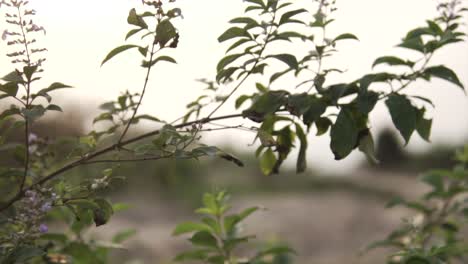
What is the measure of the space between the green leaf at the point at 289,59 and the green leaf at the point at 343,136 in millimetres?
132

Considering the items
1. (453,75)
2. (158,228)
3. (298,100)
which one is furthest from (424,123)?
(158,228)

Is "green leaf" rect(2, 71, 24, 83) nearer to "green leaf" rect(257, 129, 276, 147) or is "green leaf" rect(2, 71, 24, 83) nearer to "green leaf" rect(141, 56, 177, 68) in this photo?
"green leaf" rect(141, 56, 177, 68)

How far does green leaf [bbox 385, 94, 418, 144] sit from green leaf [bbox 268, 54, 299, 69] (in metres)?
0.19

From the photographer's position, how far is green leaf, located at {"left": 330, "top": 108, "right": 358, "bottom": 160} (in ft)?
3.90

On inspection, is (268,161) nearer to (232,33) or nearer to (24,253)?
(232,33)

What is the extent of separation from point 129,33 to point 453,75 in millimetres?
611

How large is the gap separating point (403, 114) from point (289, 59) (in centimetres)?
23

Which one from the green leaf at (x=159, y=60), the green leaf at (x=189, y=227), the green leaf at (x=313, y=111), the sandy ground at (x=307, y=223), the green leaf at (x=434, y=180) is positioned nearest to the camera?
the green leaf at (x=159, y=60)

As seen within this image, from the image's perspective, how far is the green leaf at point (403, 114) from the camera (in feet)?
3.90

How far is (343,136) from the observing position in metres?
1.20

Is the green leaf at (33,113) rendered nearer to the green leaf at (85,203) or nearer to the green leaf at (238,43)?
the green leaf at (85,203)

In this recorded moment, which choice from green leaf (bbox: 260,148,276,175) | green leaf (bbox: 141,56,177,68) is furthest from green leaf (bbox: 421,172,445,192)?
green leaf (bbox: 141,56,177,68)

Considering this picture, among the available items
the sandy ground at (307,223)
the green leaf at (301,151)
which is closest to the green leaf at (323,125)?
the green leaf at (301,151)

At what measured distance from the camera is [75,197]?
3.76 feet
